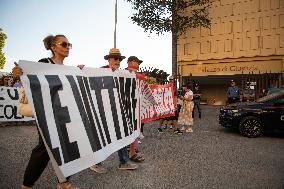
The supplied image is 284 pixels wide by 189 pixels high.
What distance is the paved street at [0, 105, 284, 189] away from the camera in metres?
4.80

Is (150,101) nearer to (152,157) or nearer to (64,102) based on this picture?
(152,157)

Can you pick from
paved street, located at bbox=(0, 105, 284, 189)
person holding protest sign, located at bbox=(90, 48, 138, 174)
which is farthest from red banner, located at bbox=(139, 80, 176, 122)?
person holding protest sign, located at bbox=(90, 48, 138, 174)

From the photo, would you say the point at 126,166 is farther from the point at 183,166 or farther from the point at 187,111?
the point at 187,111

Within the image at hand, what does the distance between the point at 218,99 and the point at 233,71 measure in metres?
3.66

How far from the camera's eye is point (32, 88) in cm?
324

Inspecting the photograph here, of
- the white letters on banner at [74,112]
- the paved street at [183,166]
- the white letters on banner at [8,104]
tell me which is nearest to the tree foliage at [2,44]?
the white letters on banner at [8,104]

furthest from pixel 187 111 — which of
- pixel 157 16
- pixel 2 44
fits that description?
pixel 2 44

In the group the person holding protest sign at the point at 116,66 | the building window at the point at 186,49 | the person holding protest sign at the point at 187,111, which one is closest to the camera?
the person holding protest sign at the point at 116,66

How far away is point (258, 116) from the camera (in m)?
10.1

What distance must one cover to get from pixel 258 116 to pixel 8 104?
9843 mm

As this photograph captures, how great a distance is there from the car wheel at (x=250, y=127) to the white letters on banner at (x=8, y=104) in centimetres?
A: 898

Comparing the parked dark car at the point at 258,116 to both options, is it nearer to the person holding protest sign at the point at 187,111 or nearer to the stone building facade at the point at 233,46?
the person holding protest sign at the point at 187,111

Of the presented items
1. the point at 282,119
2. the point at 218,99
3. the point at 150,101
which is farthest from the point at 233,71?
the point at 150,101

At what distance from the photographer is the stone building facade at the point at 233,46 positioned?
95.8 ft
